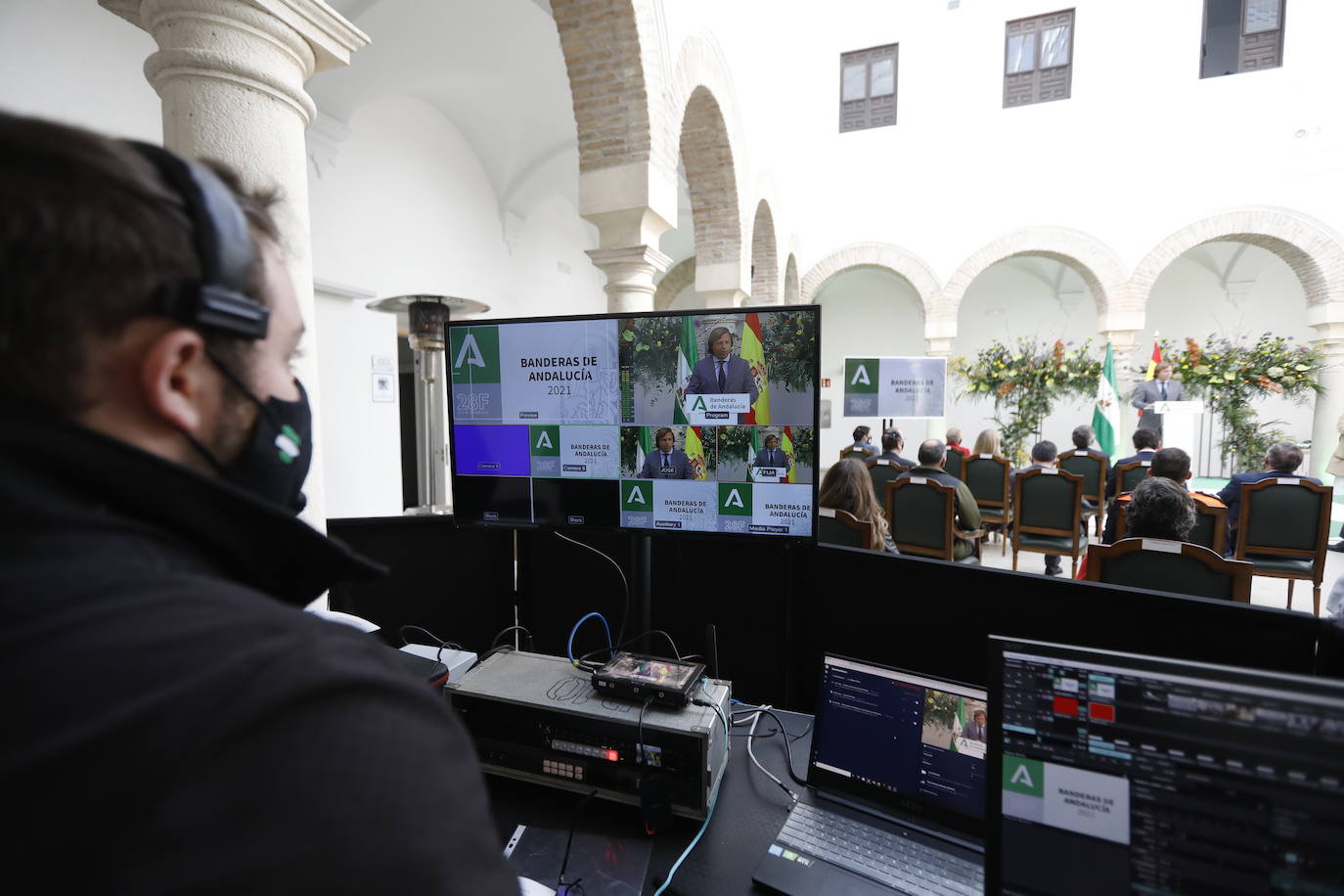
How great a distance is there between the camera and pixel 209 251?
1.68 ft

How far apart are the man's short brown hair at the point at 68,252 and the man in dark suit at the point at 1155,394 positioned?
9765 millimetres

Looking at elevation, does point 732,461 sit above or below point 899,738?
above

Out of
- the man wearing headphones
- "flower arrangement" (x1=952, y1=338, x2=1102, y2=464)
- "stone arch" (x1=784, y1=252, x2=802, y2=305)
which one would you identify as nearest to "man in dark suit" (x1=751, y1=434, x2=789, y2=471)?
the man wearing headphones

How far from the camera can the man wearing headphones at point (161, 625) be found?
1.18 ft

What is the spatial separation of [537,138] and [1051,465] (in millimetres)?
5580

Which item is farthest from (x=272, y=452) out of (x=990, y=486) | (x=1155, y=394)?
(x=1155, y=394)

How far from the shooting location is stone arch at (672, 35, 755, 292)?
4.98 meters

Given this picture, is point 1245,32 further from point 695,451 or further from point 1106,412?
point 695,451

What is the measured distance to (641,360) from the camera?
1335mm

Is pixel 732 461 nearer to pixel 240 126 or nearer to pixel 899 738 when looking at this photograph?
pixel 899 738

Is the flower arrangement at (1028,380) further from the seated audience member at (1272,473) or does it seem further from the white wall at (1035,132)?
the seated audience member at (1272,473)

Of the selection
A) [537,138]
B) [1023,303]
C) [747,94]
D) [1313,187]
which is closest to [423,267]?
[537,138]

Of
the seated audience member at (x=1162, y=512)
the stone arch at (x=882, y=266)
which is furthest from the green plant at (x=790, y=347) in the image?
the stone arch at (x=882, y=266)

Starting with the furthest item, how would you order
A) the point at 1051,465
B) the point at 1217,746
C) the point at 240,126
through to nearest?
the point at 1051,465
the point at 240,126
the point at 1217,746
